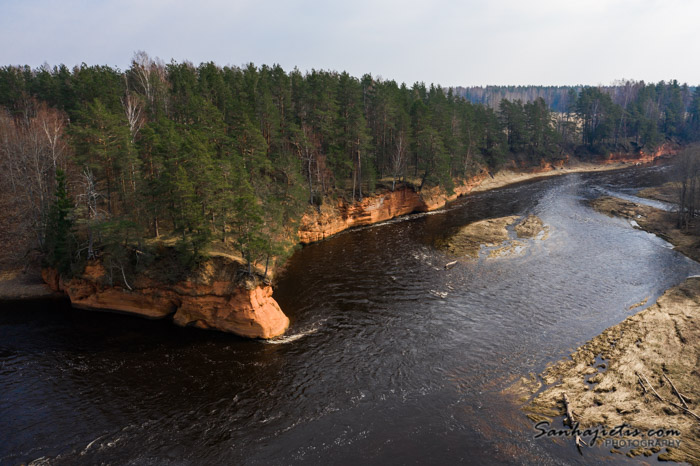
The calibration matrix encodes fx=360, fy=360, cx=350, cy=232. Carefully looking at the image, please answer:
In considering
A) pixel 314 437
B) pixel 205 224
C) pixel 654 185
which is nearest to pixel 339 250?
pixel 205 224

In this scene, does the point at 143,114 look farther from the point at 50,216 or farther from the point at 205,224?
the point at 205,224

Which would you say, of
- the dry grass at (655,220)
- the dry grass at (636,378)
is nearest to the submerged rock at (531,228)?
the dry grass at (655,220)

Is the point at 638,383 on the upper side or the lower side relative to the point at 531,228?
lower

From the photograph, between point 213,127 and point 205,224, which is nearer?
point 205,224

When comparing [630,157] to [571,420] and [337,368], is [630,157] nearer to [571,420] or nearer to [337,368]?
[571,420]

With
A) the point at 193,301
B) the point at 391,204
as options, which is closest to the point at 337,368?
the point at 193,301

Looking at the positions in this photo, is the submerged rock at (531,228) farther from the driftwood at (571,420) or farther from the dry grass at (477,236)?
the driftwood at (571,420)
